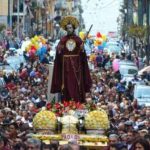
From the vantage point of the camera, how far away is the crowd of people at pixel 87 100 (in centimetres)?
1593

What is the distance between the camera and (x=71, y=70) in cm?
2111

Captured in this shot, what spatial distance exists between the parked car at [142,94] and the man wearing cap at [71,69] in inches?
447

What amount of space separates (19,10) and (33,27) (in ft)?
50.4

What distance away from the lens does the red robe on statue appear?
2091cm

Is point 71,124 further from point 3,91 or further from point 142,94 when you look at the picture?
point 3,91

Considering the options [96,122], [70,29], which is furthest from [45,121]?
[70,29]

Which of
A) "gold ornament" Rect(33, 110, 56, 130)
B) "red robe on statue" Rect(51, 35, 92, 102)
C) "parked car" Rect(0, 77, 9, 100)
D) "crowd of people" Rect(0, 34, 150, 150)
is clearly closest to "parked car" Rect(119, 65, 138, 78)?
"crowd of people" Rect(0, 34, 150, 150)

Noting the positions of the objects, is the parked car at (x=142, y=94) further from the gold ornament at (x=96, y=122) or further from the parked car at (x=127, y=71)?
the gold ornament at (x=96, y=122)

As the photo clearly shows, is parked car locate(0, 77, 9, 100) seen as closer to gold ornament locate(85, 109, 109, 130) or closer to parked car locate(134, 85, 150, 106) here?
parked car locate(134, 85, 150, 106)

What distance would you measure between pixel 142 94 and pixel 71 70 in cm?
1317

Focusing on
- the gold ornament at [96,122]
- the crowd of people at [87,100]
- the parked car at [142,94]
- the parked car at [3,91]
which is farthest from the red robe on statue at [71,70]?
the parked car at [3,91]

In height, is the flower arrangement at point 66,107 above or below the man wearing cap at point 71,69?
below

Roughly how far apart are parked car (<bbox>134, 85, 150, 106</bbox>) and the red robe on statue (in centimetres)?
1134

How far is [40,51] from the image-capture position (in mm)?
53375
